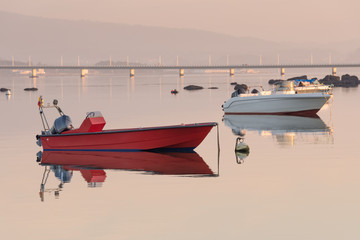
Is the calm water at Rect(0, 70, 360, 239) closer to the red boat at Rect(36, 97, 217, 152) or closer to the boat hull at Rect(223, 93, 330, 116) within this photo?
the red boat at Rect(36, 97, 217, 152)

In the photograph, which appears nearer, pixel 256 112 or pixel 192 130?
pixel 192 130

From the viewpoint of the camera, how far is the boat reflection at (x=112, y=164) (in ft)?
81.6

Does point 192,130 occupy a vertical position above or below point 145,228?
above

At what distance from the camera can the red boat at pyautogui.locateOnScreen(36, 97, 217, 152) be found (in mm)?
30594

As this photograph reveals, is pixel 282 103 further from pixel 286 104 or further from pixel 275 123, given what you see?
pixel 275 123

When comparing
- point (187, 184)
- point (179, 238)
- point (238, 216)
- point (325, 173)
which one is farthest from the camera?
point (325, 173)

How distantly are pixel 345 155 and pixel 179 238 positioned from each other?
51.1ft

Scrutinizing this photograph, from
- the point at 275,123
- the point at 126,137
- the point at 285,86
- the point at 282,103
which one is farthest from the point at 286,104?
the point at 126,137

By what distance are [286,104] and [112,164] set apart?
94.2 feet

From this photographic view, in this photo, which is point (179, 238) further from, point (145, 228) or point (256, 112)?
point (256, 112)

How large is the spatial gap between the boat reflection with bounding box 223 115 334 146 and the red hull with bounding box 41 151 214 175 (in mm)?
7612

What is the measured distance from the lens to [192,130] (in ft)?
101

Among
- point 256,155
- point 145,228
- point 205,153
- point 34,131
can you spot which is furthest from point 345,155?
point 34,131

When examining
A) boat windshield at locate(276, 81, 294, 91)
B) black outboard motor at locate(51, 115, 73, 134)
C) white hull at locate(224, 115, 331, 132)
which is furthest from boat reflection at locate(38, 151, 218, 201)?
boat windshield at locate(276, 81, 294, 91)
